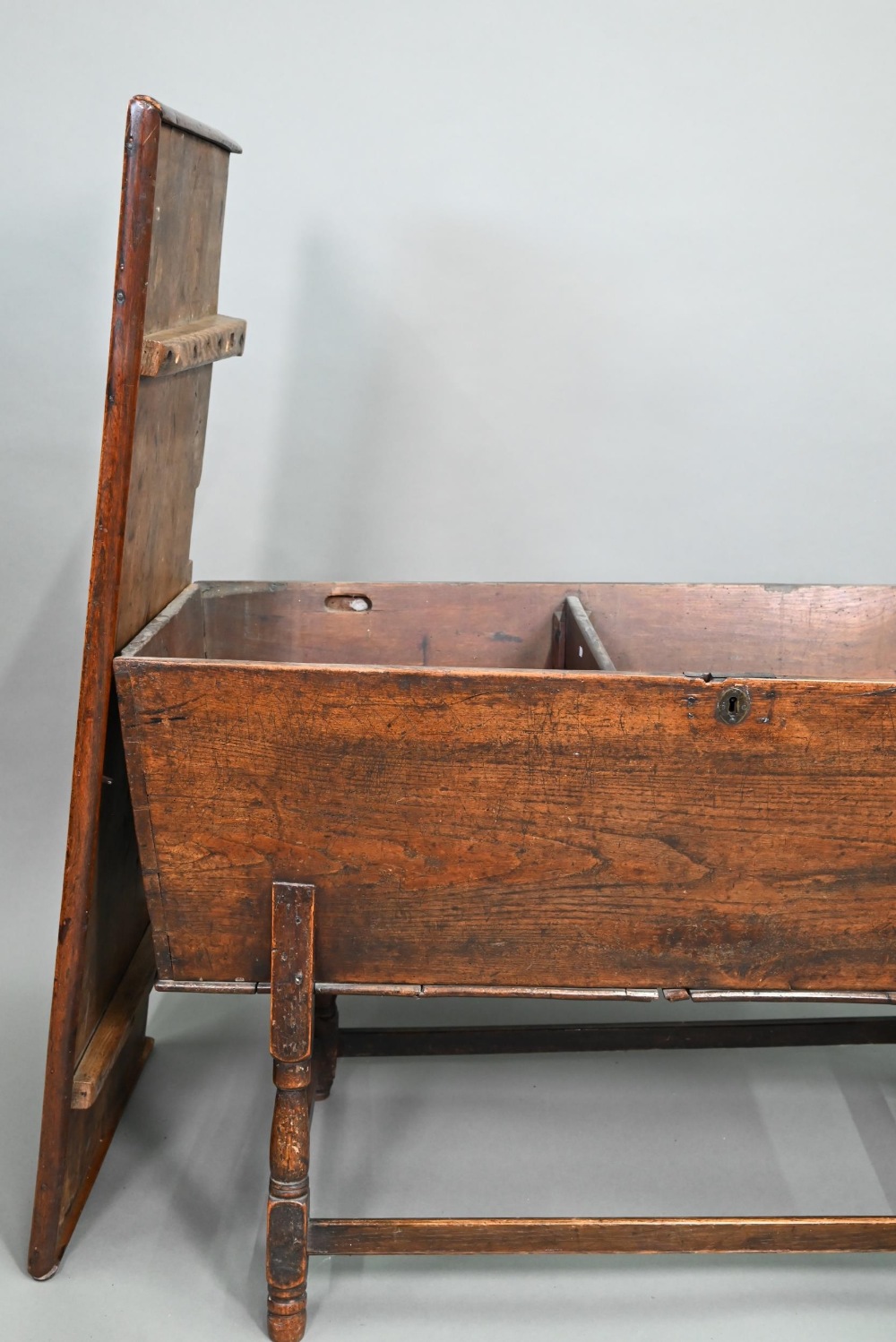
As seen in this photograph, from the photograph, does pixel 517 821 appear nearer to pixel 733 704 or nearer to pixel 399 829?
pixel 399 829

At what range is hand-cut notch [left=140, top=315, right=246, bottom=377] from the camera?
70.3 inches

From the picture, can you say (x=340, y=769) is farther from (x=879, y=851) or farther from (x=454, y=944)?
(x=879, y=851)

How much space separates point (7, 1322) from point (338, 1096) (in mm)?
710

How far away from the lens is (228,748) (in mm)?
1835

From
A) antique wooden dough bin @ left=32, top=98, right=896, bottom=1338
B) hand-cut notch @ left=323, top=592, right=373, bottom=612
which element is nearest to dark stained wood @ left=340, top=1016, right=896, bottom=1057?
antique wooden dough bin @ left=32, top=98, right=896, bottom=1338

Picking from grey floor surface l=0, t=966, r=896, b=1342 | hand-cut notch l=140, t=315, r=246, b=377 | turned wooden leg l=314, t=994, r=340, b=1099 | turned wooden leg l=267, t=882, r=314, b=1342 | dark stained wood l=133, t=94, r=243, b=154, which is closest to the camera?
dark stained wood l=133, t=94, r=243, b=154

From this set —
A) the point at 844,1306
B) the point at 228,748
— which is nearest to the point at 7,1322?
the point at 228,748

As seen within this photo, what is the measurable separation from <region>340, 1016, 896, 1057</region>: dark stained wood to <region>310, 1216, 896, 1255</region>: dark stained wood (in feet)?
1.76

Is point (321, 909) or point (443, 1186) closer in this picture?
point (321, 909)

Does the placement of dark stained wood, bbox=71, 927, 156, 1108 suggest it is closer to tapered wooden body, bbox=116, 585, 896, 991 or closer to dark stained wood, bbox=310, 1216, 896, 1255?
tapered wooden body, bbox=116, 585, 896, 991

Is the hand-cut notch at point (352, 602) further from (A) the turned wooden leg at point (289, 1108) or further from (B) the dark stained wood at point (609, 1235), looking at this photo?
(B) the dark stained wood at point (609, 1235)

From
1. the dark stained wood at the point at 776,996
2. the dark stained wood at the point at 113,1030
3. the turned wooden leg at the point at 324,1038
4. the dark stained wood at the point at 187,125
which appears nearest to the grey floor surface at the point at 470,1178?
the turned wooden leg at the point at 324,1038

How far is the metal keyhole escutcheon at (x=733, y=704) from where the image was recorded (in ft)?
5.90

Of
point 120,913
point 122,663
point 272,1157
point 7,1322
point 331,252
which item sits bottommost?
point 7,1322
